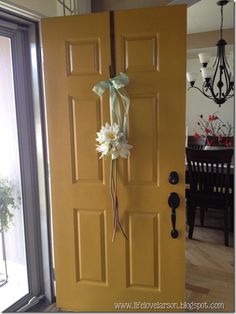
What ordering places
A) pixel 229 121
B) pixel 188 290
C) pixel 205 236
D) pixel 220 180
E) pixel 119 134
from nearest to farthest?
pixel 119 134
pixel 188 290
pixel 220 180
pixel 205 236
pixel 229 121

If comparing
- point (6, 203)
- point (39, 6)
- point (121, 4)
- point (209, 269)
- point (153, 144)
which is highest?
point (121, 4)

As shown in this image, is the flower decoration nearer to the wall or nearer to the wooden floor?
the wooden floor

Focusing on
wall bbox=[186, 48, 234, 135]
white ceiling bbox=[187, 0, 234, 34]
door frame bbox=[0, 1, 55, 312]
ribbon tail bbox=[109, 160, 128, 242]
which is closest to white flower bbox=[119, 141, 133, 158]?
ribbon tail bbox=[109, 160, 128, 242]

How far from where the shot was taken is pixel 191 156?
3.33m

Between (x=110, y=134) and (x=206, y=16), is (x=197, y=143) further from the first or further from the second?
(x=110, y=134)

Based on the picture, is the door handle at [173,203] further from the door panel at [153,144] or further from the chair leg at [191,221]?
the chair leg at [191,221]

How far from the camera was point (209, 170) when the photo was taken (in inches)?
130

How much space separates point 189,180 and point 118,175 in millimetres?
1655

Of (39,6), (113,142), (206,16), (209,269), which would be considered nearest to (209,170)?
(209,269)

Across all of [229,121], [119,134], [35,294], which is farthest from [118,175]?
[229,121]

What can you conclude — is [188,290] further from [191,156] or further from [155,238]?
[191,156]

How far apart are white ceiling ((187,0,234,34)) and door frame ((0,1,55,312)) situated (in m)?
2.10

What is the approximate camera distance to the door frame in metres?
2.07

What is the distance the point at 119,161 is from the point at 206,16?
2.89 meters
